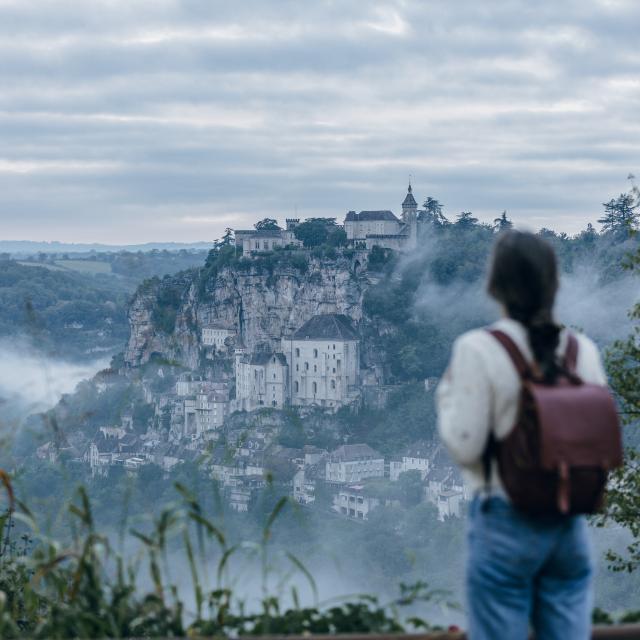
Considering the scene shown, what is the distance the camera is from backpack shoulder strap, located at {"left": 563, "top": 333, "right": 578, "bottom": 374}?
6.25 feet

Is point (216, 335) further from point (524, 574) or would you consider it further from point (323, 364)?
point (524, 574)

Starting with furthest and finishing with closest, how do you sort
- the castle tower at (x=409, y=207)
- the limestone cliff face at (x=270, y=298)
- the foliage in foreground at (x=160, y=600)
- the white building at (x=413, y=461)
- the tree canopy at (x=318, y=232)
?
the castle tower at (x=409, y=207), the tree canopy at (x=318, y=232), the limestone cliff face at (x=270, y=298), the white building at (x=413, y=461), the foliage in foreground at (x=160, y=600)

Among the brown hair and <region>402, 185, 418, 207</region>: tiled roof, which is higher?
<region>402, 185, 418, 207</region>: tiled roof

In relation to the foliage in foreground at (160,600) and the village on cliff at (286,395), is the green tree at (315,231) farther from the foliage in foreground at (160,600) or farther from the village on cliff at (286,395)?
the foliage in foreground at (160,600)

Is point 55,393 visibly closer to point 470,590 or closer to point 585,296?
point 470,590

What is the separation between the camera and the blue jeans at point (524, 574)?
6.08 feet

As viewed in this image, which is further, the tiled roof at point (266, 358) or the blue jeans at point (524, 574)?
the tiled roof at point (266, 358)

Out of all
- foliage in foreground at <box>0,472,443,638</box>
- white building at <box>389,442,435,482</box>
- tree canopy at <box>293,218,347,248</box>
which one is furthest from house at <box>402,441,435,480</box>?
foliage in foreground at <box>0,472,443,638</box>

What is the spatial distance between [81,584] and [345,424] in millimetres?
51166

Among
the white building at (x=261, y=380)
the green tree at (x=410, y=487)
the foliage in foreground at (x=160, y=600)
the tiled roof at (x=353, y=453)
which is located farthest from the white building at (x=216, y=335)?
the foliage in foreground at (x=160, y=600)

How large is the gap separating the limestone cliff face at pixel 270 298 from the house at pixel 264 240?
2.48 meters

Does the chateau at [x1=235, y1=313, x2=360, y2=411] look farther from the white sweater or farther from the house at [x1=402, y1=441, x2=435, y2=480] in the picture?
the white sweater

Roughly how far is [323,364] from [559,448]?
5404 cm

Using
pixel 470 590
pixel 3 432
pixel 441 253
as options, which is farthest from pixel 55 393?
pixel 441 253
